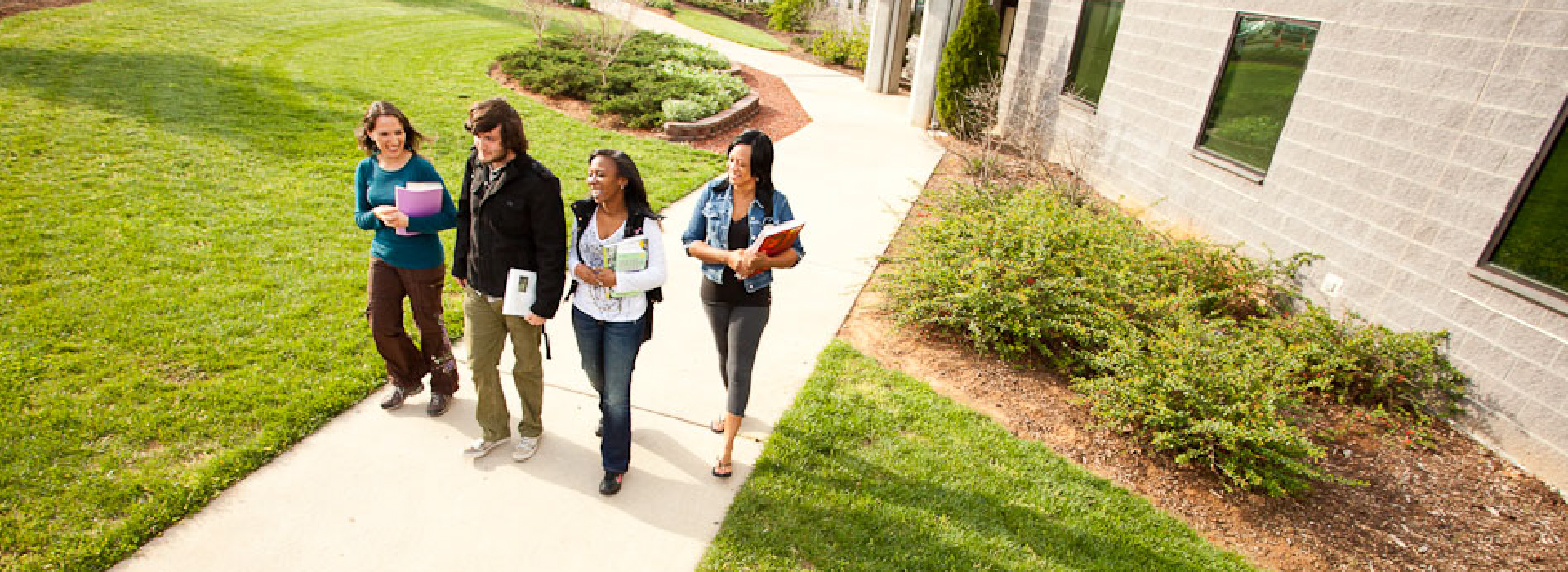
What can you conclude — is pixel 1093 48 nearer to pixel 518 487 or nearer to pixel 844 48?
pixel 518 487

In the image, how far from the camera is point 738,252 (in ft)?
11.0

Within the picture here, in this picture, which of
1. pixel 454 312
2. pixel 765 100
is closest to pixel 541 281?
pixel 454 312

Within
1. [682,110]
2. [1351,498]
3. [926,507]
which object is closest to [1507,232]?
[1351,498]

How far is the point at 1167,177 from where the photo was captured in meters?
8.01

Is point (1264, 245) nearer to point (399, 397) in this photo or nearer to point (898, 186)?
point (898, 186)

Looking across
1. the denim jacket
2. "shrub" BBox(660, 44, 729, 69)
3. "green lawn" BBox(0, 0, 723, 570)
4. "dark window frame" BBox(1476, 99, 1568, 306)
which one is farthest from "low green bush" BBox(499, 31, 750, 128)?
"dark window frame" BBox(1476, 99, 1568, 306)

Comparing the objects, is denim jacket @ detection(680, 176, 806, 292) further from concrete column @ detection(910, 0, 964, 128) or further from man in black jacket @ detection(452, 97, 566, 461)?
concrete column @ detection(910, 0, 964, 128)

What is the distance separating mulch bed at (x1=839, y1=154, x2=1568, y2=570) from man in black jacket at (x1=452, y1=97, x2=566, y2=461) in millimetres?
2639

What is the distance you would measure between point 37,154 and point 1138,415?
943cm

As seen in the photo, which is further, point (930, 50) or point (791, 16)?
point (791, 16)

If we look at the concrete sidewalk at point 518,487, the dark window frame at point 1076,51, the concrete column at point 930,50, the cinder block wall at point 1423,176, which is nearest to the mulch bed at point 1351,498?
the cinder block wall at point 1423,176

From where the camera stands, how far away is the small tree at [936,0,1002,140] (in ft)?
37.6

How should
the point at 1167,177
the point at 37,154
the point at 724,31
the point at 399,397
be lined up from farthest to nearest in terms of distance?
the point at 724,31
the point at 1167,177
the point at 37,154
the point at 399,397

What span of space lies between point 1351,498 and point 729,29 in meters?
23.0
